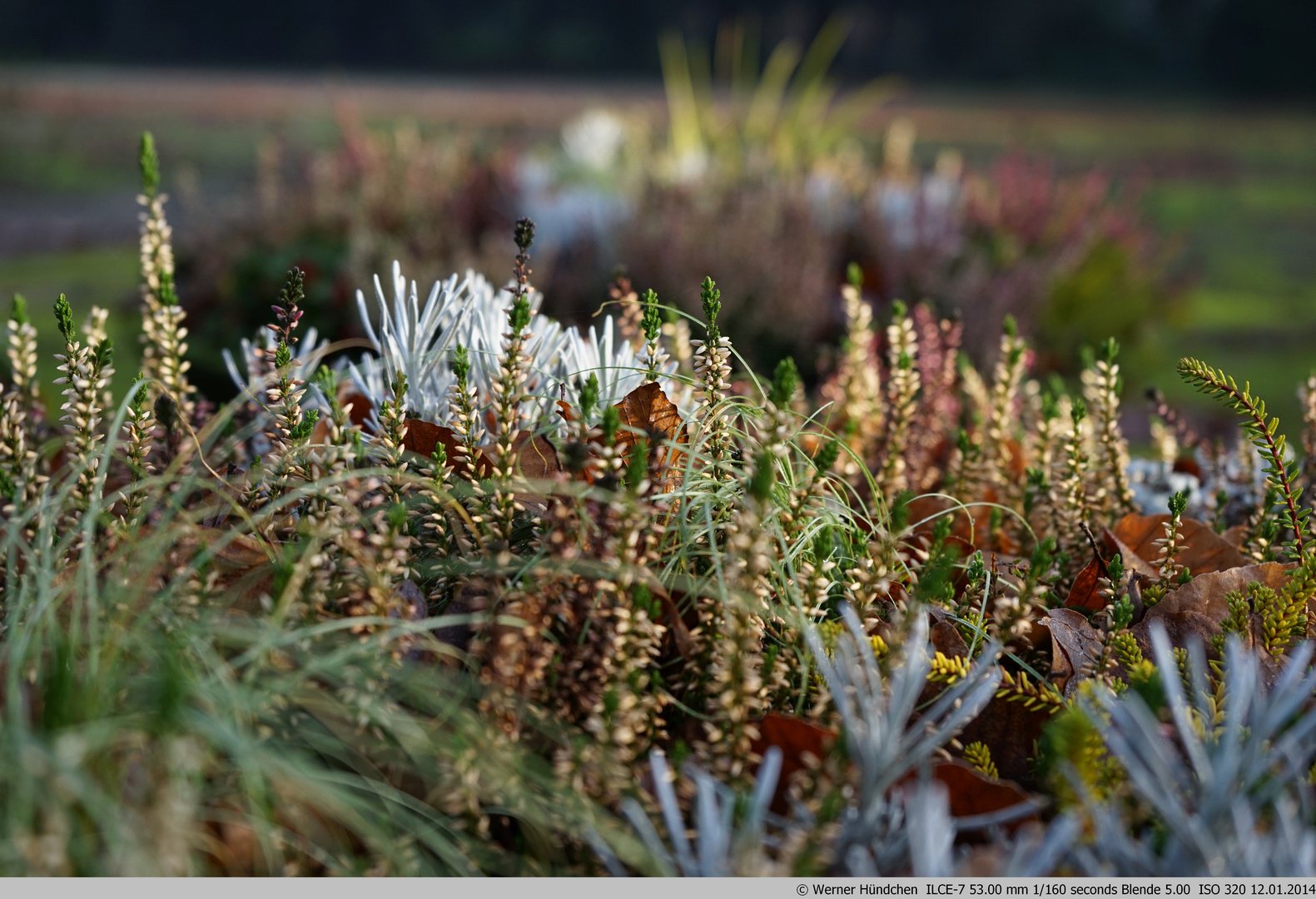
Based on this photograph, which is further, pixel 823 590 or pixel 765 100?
pixel 765 100

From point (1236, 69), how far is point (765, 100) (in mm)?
24883

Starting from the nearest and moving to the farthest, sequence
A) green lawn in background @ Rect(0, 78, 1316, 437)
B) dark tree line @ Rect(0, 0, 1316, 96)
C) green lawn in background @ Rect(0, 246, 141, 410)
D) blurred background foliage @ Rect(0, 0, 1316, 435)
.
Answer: blurred background foliage @ Rect(0, 0, 1316, 435) < green lawn in background @ Rect(0, 246, 141, 410) < green lawn in background @ Rect(0, 78, 1316, 437) < dark tree line @ Rect(0, 0, 1316, 96)

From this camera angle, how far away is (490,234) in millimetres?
4992

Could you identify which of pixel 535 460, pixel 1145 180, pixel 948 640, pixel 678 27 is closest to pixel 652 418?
pixel 535 460

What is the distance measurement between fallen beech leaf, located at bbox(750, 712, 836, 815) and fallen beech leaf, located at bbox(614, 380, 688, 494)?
1.14 ft

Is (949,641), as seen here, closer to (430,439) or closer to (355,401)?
(430,439)

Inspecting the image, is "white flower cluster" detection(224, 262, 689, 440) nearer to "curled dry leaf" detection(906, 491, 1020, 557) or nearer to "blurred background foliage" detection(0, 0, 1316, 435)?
"curled dry leaf" detection(906, 491, 1020, 557)

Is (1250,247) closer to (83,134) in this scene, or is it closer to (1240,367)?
(1240,367)

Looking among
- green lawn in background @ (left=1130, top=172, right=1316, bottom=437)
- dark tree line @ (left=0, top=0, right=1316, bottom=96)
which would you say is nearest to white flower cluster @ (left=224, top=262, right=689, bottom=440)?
green lawn in background @ (left=1130, top=172, right=1316, bottom=437)

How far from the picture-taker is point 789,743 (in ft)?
3.35

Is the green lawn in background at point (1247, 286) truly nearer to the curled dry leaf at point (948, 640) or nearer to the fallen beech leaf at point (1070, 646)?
the fallen beech leaf at point (1070, 646)

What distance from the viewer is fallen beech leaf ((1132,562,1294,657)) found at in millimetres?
1244

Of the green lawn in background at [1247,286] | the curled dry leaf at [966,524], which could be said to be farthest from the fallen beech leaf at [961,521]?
the green lawn in background at [1247,286]
